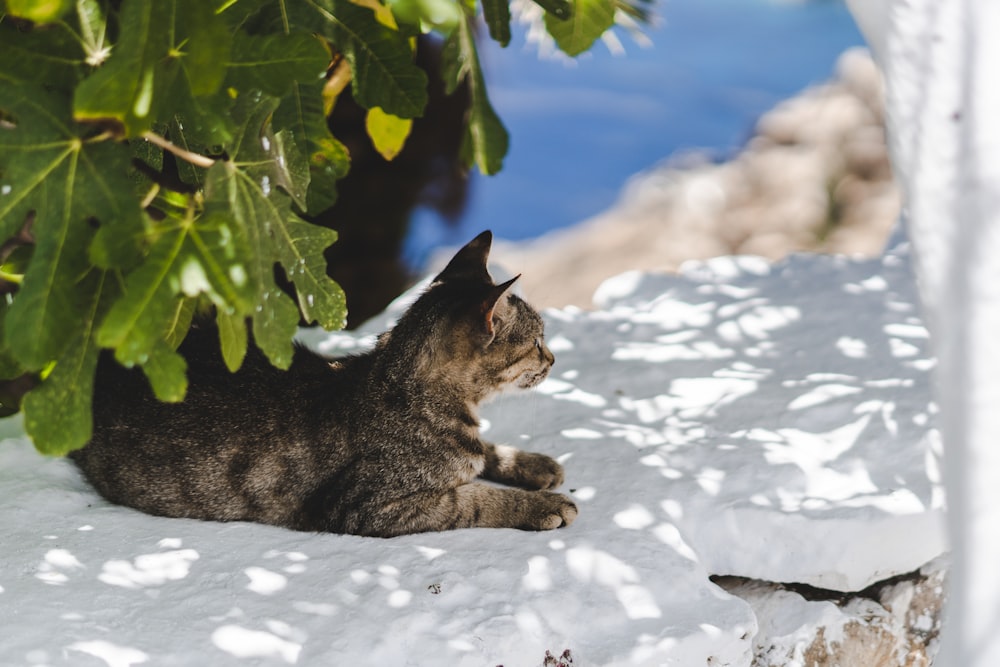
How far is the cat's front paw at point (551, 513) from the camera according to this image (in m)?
2.89

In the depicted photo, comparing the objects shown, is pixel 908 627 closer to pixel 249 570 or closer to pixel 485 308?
pixel 485 308

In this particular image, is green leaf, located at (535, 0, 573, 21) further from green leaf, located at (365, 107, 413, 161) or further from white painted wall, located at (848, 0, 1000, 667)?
white painted wall, located at (848, 0, 1000, 667)

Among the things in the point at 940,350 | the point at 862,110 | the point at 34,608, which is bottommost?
the point at 34,608

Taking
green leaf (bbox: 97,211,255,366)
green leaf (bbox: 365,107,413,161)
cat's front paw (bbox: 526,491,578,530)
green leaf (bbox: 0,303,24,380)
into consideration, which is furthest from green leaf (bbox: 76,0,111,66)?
cat's front paw (bbox: 526,491,578,530)

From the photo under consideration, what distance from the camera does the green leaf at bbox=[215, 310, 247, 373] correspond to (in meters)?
2.18

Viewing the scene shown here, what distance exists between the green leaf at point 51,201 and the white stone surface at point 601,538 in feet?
2.49

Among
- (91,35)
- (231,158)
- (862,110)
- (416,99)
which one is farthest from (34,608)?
(862,110)

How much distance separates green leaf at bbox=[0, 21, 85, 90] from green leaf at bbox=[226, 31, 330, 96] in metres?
0.31

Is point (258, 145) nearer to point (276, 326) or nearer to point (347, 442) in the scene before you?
point (276, 326)

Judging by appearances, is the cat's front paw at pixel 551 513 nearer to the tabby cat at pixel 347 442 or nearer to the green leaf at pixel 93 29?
the tabby cat at pixel 347 442

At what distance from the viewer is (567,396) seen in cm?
376

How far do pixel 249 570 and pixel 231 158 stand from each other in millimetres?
1036

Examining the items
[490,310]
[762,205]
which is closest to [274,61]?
[490,310]

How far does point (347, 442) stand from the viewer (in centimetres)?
289
